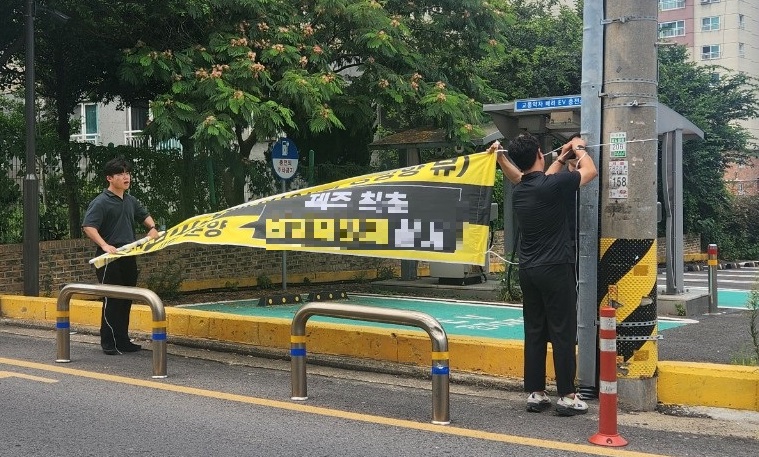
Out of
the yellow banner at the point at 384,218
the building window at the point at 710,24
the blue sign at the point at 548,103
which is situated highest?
the building window at the point at 710,24

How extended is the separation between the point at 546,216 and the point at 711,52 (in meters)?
66.1

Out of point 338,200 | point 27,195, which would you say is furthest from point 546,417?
point 27,195

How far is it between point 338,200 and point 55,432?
9.59ft

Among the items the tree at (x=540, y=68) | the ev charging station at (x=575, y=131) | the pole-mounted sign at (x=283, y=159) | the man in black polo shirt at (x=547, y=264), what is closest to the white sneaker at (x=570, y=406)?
the man in black polo shirt at (x=547, y=264)

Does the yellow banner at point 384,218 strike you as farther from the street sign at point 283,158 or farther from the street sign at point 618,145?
the street sign at point 283,158

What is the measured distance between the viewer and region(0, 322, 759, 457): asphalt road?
5512 mm

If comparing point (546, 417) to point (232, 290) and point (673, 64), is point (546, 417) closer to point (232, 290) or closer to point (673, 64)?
point (232, 290)

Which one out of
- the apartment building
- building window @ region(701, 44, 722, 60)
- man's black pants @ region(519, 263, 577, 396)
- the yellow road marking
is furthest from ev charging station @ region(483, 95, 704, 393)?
building window @ region(701, 44, 722, 60)

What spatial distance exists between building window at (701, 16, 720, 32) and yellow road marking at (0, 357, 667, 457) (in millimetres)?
66359

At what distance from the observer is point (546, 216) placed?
6.31 meters

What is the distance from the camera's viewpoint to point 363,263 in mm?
19656

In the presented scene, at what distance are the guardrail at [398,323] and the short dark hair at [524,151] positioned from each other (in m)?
1.34

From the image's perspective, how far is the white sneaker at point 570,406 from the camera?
6340 mm

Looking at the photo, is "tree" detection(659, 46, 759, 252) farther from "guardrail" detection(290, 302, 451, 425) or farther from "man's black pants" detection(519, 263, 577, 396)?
"guardrail" detection(290, 302, 451, 425)
